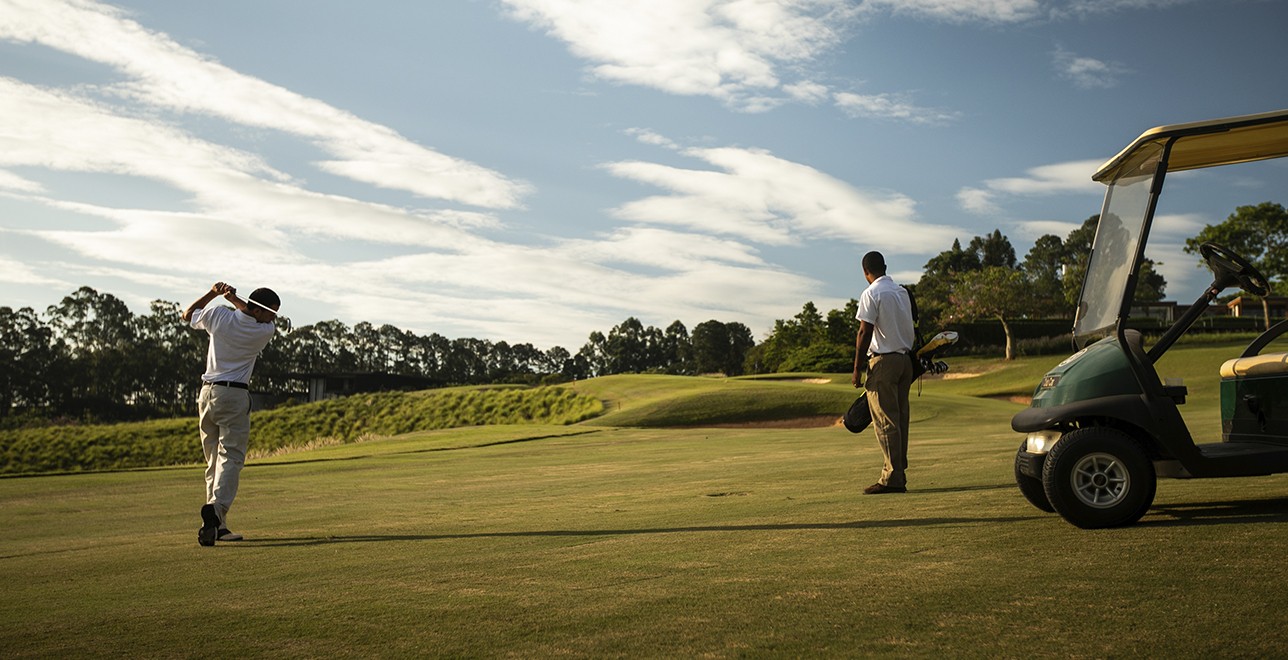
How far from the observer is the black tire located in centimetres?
665

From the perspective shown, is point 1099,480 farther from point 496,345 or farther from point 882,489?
point 496,345

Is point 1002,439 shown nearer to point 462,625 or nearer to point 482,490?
point 482,490

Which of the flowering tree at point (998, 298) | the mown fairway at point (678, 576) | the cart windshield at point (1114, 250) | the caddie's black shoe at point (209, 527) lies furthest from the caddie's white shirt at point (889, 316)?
the flowering tree at point (998, 298)

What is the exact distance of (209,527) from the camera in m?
8.19

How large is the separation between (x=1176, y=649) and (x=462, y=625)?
10.3ft

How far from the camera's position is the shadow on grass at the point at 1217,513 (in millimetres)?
6675

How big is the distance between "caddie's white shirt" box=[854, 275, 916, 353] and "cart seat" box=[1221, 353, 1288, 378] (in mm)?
2833

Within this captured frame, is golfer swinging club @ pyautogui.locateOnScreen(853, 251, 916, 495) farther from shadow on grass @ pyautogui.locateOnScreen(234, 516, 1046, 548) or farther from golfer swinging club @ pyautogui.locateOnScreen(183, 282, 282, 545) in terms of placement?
golfer swinging club @ pyautogui.locateOnScreen(183, 282, 282, 545)

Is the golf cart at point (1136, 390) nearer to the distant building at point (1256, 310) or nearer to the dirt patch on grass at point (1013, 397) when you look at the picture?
the dirt patch on grass at point (1013, 397)

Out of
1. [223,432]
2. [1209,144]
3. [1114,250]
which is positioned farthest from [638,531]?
[1209,144]

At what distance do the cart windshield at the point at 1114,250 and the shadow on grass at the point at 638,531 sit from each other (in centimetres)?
169

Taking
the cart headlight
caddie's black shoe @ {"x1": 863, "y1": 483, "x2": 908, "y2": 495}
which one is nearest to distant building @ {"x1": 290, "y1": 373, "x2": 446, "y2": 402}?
caddie's black shoe @ {"x1": 863, "y1": 483, "x2": 908, "y2": 495}

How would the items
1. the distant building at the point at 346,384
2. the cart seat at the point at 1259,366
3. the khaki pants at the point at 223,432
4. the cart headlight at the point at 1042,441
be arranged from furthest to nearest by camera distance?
the distant building at the point at 346,384 → the khaki pants at the point at 223,432 → the cart seat at the point at 1259,366 → the cart headlight at the point at 1042,441

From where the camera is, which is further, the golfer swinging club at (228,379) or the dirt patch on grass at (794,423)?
the dirt patch on grass at (794,423)
